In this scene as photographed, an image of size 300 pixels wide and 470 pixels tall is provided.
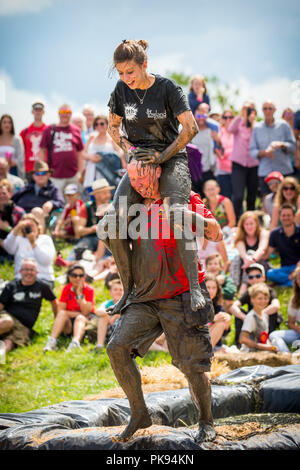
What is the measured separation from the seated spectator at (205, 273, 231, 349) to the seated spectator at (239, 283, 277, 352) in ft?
0.85

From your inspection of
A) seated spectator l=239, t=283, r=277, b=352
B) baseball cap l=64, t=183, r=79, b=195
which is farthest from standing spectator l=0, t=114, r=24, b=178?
seated spectator l=239, t=283, r=277, b=352

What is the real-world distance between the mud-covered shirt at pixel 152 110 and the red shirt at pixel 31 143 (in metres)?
7.66

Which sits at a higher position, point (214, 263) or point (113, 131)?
point (113, 131)

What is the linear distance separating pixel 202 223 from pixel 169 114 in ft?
2.72

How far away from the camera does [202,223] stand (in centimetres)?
447

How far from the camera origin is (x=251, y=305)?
8.39m

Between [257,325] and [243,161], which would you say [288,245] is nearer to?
[257,325]

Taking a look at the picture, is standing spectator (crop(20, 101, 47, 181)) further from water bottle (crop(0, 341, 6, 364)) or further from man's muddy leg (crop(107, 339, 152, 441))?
man's muddy leg (crop(107, 339, 152, 441))

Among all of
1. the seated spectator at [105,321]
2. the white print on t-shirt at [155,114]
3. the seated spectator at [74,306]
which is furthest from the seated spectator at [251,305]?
the white print on t-shirt at [155,114]

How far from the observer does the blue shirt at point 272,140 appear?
11.0 meters

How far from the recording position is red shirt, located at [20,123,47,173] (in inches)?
479

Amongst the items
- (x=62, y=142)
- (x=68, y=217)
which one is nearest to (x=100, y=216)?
(x=68, y=217)
